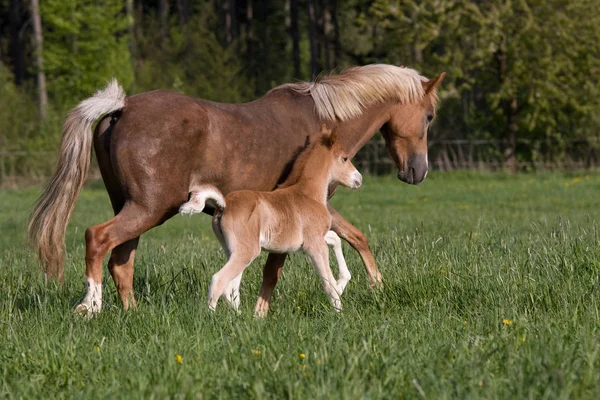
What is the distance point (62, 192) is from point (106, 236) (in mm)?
738

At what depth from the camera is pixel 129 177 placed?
22.3 feet

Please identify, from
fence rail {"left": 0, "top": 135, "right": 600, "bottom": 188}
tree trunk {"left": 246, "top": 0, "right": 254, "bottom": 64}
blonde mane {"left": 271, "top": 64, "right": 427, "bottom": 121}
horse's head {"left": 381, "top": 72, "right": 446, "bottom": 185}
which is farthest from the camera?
tree trunk {"left": 246, "top": 0, "right": 254, "bottom": 64}

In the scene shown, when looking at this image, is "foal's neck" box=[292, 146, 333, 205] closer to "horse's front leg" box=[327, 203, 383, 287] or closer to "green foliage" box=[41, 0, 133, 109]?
"horse's front leg" box=[327, 203, 383, 287]

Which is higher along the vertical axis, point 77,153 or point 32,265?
point 77,153

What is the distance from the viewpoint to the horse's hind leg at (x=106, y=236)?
666 centimetres

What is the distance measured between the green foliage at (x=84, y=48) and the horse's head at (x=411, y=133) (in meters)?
30.3

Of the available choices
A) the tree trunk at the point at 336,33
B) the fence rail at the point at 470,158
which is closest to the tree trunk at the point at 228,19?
the tree trunk at the point at 336,33

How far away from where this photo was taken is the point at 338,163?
7.21 metres

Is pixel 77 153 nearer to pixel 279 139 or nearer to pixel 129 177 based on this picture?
pixel 129 177

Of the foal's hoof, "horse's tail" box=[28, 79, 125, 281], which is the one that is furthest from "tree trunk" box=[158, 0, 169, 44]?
the foal's hoof

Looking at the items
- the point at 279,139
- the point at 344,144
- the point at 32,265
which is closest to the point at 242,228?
the point at 279,139

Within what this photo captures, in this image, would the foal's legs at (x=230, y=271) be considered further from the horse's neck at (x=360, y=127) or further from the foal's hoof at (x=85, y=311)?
the horse's neck at (x=360, y=127)

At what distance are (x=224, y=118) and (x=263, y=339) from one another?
2628 millimetres

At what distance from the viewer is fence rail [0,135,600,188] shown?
34062 mm
